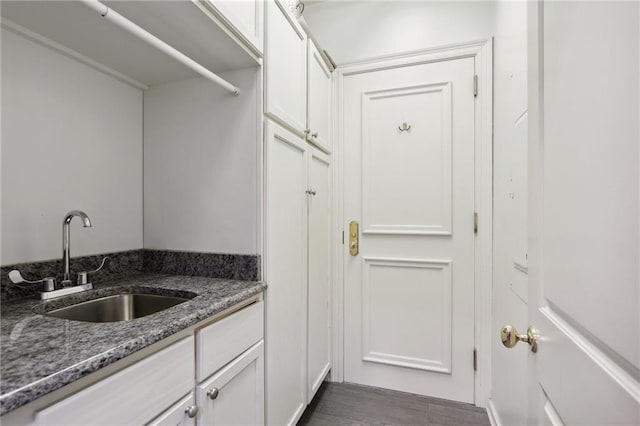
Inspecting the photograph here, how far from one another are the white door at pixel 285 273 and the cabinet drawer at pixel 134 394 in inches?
18.8

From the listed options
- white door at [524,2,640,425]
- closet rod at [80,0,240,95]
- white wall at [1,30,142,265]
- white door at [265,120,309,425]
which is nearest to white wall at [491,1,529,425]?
white door at [524,2,640,425]

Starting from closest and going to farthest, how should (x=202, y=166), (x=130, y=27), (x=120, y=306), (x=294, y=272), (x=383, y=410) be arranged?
(x=130, y=27), (x=120, y=306), (x=202, y=166), (x=294, y=272), (x=383, y=410)

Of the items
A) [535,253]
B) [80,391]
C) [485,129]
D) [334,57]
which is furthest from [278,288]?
[334,57]

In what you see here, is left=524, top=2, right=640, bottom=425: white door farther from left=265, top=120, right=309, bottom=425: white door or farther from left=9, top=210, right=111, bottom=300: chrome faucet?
left=9, top=210, right=111, bottom=300: chrome faucet

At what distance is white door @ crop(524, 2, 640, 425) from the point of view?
391 mm

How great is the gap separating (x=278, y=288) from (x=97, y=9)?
1.12 m

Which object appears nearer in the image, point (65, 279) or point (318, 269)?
point (65, 279)

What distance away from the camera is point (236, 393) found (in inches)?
42.6

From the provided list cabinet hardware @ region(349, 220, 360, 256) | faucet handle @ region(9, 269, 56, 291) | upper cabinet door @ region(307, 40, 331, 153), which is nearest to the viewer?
faucet handle @ region(9, 269, 56, 291)

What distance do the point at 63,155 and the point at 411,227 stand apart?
1.87m

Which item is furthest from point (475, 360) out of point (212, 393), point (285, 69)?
point (285, 69)

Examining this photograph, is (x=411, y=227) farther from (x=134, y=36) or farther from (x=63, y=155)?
(x=63, y=155)

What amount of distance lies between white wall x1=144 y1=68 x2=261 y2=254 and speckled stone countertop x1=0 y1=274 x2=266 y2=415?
0.31 metres

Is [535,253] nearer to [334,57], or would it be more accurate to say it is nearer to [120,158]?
[120,158]
